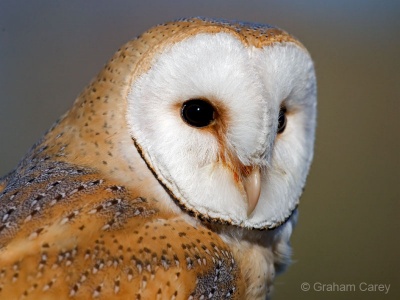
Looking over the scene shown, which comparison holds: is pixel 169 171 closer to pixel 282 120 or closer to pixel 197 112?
pixel 197 112

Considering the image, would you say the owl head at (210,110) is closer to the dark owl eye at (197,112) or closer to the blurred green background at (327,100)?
the dark owl eye at (197,112)

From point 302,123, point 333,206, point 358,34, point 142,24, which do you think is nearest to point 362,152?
point 333,206

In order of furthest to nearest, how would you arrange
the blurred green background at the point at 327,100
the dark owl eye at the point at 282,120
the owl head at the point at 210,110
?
the blurred green background at the point at 327,100
the dark owl eye at the point at 282,120
the owl head at the point at 210,110

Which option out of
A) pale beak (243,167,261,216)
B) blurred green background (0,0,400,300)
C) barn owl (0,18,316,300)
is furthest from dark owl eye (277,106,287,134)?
blurred green background (0,0,400,300)

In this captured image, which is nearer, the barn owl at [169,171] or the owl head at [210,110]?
the barn owl at [169,171]

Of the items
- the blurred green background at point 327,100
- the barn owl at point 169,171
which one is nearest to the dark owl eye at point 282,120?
the barn owl at point 169,171

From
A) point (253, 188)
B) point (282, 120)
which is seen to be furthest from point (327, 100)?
point (253, 188)

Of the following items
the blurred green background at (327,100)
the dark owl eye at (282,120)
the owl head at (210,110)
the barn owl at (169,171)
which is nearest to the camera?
the barn owl at (169,171)

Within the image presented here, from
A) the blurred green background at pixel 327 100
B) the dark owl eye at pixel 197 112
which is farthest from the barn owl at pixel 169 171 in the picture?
the blurred green background at pixel 327 100

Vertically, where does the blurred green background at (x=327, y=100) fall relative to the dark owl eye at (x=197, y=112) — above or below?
below
